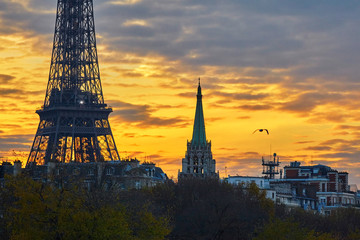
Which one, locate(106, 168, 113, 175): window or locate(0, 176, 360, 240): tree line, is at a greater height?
locate(106, 168, 113, 175): window

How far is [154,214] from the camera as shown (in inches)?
5340

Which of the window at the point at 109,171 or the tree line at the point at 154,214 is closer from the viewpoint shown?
the tree line at the point at 154,214

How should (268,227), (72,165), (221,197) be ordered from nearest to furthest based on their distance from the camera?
1. (268,227)
2. (221,197)
3. (72,165)

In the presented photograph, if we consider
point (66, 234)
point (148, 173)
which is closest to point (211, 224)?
point (66, 234)

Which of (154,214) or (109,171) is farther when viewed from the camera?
(109,171)

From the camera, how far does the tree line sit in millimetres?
97625

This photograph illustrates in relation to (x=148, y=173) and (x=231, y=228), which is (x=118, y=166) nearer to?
(x=148, y=173)

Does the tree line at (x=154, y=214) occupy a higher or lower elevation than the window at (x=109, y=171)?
lower

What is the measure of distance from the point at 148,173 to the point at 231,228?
58748 mm

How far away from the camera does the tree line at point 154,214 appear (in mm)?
97625

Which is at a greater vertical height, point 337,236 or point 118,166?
point 118,166

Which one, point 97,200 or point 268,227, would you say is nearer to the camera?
point 97,200

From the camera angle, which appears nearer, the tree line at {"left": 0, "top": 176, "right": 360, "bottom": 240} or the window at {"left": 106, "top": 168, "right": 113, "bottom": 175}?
the tree line at {"left": 0, "top": 176, "right": 360, "bottom": 240}

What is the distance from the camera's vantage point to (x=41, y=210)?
97.7 meters
